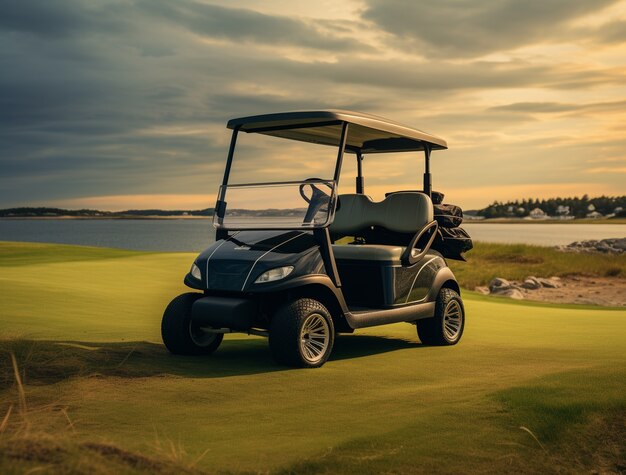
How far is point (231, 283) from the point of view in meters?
7.42

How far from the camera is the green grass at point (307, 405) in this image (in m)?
4.20

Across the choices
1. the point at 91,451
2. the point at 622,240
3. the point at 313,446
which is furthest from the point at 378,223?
the point at 622,240

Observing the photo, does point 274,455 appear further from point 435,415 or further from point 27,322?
point 27,322

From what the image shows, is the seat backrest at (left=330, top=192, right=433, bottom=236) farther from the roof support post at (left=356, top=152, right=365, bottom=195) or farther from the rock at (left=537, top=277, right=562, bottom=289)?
the rock at (left=537, top=277, right=562, bottom=289)

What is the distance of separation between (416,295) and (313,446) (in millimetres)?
4615

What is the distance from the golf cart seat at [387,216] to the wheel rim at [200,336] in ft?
5.59

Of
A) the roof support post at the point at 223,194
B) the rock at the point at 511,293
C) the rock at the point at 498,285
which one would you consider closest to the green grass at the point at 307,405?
the roof support post at the point at 223,194

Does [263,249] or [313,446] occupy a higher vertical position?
[263,249]

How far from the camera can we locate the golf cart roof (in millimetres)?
8008

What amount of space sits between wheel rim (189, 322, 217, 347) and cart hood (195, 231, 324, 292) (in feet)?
1.96

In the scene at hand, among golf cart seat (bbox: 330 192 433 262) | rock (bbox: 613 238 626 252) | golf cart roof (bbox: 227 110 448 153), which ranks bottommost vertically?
rock (bbox: 613 238 626 252)

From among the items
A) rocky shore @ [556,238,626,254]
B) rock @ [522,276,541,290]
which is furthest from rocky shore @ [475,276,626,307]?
rocky shore @ [556,238,626,254]

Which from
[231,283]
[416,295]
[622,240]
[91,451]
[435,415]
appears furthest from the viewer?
[622,240]

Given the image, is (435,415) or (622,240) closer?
(435,415)
